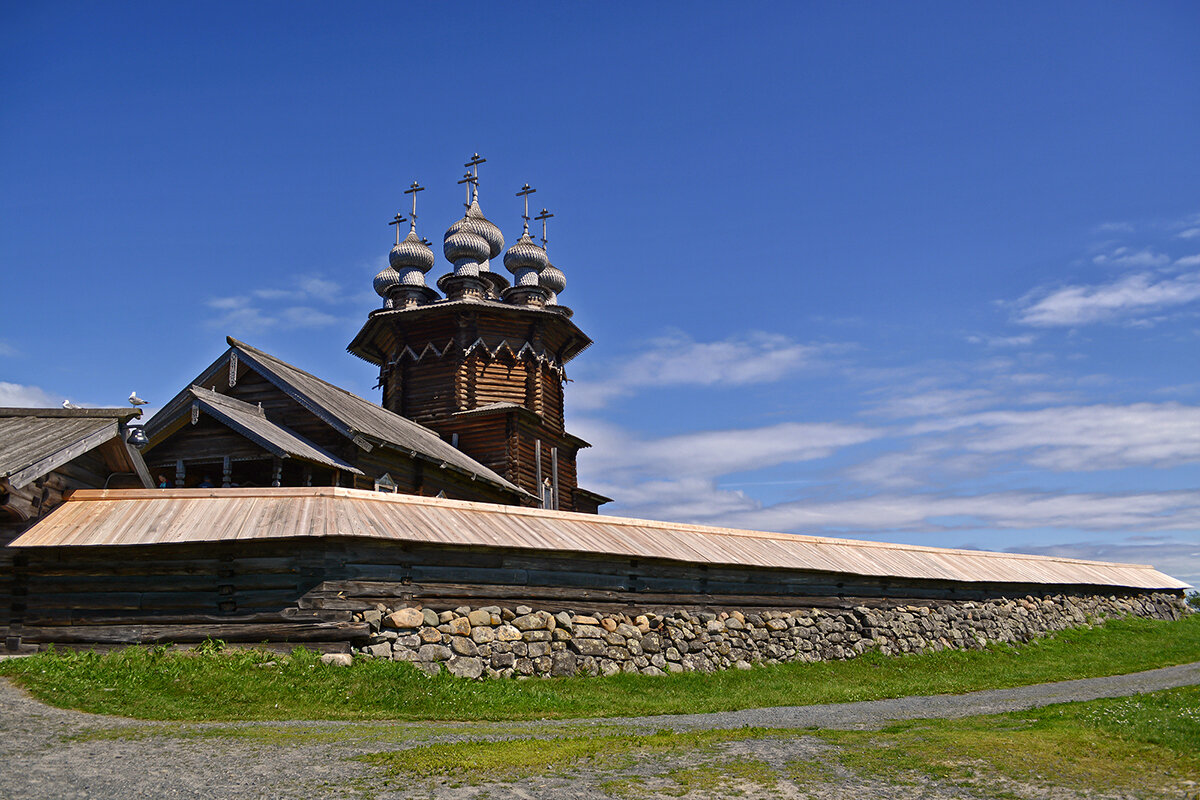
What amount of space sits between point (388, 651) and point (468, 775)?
5926mm

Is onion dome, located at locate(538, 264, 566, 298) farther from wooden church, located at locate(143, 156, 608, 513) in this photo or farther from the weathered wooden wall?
the weathered wooden wall

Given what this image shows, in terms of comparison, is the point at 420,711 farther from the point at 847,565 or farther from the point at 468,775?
the point at 847,565

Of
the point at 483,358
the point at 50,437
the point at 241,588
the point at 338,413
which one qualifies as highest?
the point at 483,358

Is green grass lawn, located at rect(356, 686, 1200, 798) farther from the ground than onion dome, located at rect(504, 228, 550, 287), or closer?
closer

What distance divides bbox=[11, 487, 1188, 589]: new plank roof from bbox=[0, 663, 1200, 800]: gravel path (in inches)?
127

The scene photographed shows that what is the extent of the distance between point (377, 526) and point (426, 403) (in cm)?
1873

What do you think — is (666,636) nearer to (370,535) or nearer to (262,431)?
(370,535)

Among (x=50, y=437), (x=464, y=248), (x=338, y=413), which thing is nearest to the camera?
(x=50, y=437)

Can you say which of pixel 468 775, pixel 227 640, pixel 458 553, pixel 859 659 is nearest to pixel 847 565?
pixel 859 659

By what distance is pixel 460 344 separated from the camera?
31.9m

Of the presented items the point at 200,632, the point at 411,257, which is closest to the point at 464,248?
the point at 411,257

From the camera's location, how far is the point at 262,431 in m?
18.9

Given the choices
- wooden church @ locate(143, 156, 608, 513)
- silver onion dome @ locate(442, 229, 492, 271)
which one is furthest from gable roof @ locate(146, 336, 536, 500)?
silver onion dome @ locate(442, 229, 492, 271)

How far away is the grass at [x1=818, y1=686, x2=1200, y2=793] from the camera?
7.54 m
